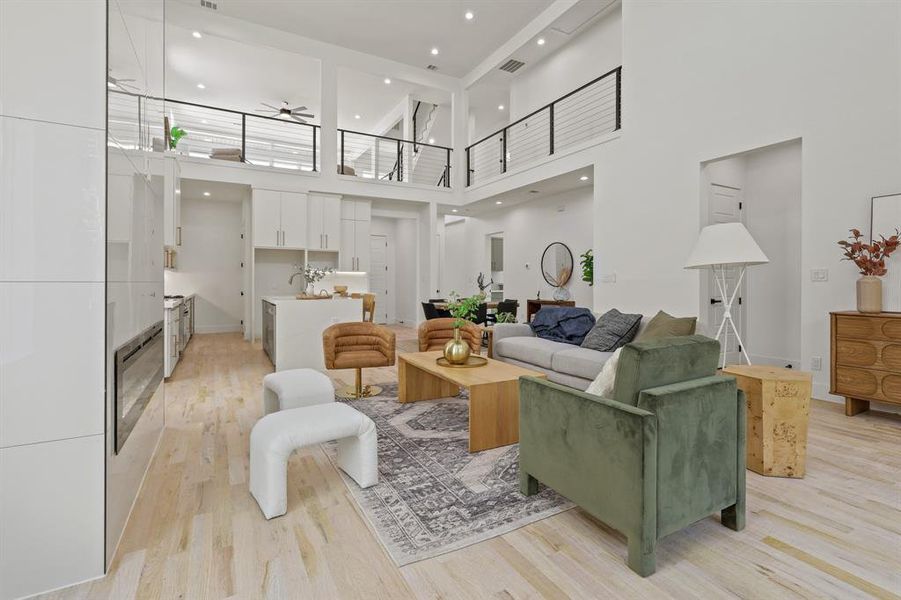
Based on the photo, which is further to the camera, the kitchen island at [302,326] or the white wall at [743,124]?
the kitchen island at [302,326]

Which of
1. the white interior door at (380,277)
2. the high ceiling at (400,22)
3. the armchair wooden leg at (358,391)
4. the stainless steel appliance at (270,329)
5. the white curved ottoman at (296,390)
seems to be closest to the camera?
the white curved ottoman at (296,390)

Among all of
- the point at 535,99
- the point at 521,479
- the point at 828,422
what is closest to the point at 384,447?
the point at 521,479

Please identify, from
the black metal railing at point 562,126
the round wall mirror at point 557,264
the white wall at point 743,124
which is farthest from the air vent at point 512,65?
the round wall mirror at point 557,264

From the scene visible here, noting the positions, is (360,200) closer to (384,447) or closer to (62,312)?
(384,447)

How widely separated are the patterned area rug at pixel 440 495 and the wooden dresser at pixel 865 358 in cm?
285

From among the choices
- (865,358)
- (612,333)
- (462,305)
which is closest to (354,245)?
(462,305)

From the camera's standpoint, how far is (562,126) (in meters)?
7.57

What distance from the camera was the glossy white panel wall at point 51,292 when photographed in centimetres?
141

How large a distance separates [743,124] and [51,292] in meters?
5.50

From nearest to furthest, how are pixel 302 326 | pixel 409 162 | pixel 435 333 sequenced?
pixel 435 333 < pixel 302 326 < pixel 409 162

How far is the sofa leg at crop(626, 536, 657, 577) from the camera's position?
1.54 metres

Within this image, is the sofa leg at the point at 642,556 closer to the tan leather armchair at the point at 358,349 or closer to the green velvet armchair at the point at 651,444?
the green velvet armchair at the point at 651,444

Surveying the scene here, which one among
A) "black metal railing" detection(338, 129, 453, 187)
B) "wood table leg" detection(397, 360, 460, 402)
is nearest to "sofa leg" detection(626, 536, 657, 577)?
"wood table leg" detection(397, 360, 460, 402)

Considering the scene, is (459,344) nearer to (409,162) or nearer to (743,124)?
(743,124)
